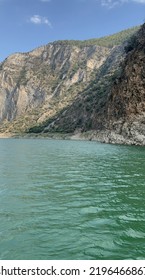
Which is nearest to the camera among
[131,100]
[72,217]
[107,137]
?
[72,217]

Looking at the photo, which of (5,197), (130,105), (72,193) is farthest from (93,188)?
(130,105)

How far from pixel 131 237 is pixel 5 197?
8.80 m

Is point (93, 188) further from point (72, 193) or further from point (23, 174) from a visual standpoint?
point (23, 174)

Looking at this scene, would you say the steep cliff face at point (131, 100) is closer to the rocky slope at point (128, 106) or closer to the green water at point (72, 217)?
the rocky slope at point (128, 106)

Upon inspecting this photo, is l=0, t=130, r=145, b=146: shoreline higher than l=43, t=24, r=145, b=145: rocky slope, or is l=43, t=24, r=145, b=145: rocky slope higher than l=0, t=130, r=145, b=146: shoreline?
l=43, t=24, r=145, b=145: rocky slope

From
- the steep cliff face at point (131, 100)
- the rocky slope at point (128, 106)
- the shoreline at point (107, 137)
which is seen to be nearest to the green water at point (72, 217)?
the shoreline at point (107, 137)

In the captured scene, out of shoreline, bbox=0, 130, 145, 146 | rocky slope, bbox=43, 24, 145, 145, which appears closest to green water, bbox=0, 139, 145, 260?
shoreline, bbox=0, 130, 145, 146

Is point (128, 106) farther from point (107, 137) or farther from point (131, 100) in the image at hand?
point (107, 137)

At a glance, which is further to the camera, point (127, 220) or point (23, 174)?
point (23, 174)

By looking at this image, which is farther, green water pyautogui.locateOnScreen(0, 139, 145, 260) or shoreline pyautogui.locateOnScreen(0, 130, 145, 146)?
shoreline pyautogui.locateOnScreen(0, 130, 145, 146)

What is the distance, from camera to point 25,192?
68.2 feet

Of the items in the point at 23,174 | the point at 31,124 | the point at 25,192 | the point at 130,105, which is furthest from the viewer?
the point at 31,124

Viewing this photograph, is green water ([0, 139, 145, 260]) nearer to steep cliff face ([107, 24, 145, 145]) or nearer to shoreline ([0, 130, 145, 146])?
shoreline ([0, 130, 145, 146])

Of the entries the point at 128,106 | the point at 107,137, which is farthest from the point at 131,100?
the point at 107,137
